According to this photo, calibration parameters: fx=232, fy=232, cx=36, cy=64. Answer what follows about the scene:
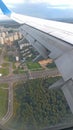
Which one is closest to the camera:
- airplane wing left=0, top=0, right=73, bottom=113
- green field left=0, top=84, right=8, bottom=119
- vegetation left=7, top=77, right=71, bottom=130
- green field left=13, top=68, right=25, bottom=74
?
airplane wing left=0, top=0, right=73, bottom=113

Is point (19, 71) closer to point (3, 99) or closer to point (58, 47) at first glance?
point (3, 99)

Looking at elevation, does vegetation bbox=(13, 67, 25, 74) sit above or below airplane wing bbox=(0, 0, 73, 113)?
below

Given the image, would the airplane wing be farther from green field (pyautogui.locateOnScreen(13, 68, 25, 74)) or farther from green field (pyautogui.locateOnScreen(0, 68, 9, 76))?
green field (pyautogui.locateOnScreen(0, 68, 9, 76))

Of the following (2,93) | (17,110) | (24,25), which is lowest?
(2,93)

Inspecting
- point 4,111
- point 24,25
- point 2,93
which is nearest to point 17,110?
point 4,111

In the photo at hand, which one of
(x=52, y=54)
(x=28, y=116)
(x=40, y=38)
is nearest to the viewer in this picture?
(x=52, y=54)

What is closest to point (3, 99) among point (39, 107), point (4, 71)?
point (39, 107)

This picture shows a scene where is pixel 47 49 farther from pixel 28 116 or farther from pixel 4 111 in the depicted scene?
pixel 4 111

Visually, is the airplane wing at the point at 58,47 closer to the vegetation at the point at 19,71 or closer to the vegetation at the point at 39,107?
the vegetation at the point at 39,107

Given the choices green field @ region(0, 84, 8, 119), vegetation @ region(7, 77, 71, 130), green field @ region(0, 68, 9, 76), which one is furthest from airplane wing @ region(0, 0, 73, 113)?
green field @ region(0, 68, 9, 76)

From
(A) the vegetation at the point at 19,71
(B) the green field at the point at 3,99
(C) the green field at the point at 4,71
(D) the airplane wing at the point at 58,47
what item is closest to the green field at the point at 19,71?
(A) the vegetation at the point at 19,71

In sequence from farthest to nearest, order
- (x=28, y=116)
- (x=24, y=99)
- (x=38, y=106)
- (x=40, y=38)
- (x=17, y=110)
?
1. (x=24, y=99)
2. (x=17, y=110)
3. (x=38, y=106)
4. (x=28, y=116)
5. (x=40, y=38)
